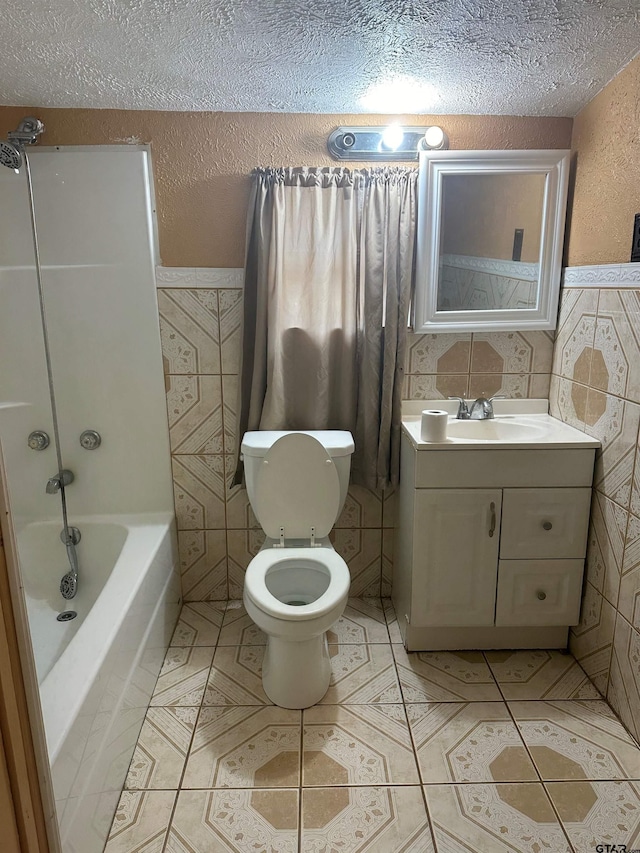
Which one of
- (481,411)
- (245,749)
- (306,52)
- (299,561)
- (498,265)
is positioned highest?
(306,52)

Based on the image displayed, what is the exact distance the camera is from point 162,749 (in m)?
1.73

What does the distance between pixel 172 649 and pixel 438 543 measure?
1124mm

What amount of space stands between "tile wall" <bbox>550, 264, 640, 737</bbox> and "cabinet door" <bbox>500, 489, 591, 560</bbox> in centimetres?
5

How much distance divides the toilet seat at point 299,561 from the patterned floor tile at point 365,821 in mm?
488

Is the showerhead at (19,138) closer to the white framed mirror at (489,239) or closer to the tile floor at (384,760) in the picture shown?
the white framed mirror at (489,239)

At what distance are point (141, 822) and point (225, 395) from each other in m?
1.45

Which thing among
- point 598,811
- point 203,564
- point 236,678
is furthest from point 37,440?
point 598,811

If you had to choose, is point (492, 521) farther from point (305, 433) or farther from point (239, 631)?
point (239, 631)

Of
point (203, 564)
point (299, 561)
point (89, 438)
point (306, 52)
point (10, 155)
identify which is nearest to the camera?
point (306, 52)

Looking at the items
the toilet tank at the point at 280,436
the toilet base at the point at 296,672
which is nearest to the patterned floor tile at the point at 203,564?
the toilet tank at the point at 280,436

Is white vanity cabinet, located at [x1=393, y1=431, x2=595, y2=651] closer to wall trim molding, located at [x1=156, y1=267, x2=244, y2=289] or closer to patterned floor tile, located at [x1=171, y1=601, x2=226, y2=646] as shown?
patterned floor tile, located at [x1=171, y1=601, x2=226, y2=646]

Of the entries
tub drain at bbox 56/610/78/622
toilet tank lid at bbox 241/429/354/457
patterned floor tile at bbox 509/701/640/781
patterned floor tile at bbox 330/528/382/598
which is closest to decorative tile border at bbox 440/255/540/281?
toilet tank lid at bbox 241/429/354/457

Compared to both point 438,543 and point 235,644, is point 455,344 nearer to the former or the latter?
point 438,543

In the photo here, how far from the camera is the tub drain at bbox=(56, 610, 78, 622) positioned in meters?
2.16
